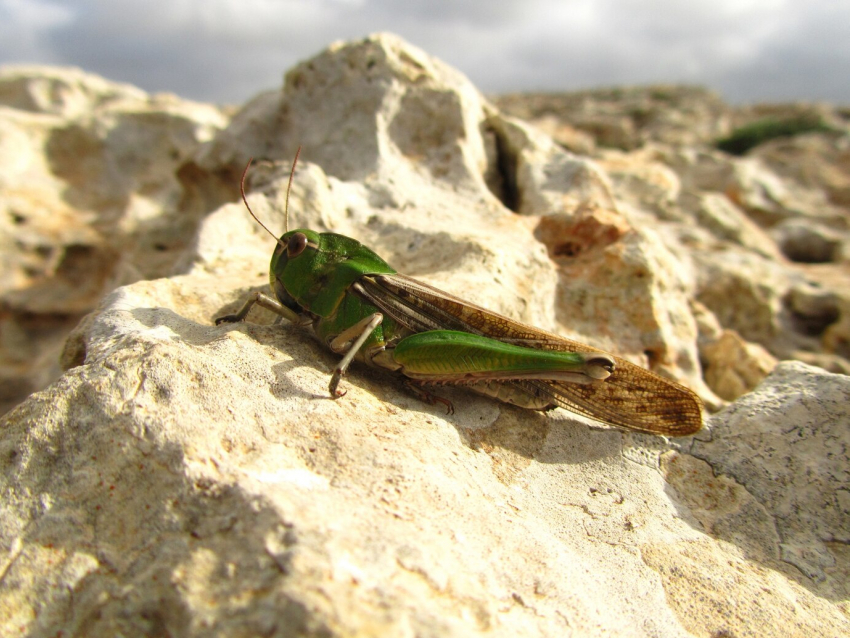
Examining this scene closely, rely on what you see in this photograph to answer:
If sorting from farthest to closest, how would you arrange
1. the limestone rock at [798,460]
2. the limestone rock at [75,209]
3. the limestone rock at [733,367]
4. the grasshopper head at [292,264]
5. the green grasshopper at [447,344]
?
→ 1. the limestone rock at [75,209]
2. the limestone rock at [733,367]
3. the grasshopper head at [292,264]
4. the green grasshopper at [447,344]
5. the limestone rock at [798,460]

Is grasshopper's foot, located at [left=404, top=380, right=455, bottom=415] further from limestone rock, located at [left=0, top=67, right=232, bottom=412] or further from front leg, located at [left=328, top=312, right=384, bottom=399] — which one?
limestone rock, located at [left=0, top=67, right=232, bottom=412]

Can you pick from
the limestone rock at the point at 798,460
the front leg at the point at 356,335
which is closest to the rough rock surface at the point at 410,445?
the limestone rock at the point at 798,460

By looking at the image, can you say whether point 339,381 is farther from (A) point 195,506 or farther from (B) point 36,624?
(B) point 36,624

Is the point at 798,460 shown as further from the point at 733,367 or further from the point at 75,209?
the point at 75,209

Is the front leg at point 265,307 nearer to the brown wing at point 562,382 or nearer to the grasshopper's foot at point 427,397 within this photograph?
the brown wing at point 562,382

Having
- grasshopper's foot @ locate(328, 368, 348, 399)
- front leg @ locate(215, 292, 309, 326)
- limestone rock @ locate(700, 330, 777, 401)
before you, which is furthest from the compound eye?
limestone rock @ locate(700, 330, 777, 401)

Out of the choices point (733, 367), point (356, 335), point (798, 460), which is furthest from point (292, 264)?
point (733, 367)
